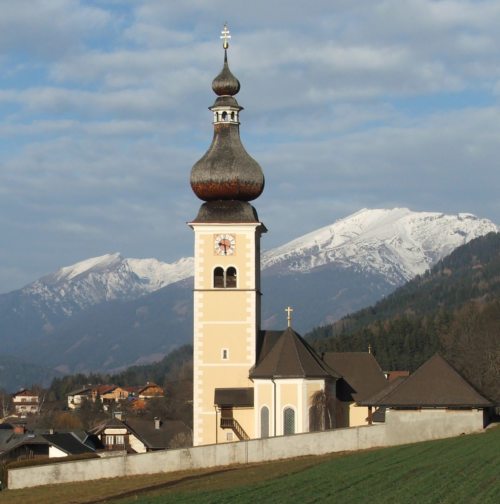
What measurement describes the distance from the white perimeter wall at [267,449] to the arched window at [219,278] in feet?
41.5

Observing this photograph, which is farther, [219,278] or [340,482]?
[219,278]

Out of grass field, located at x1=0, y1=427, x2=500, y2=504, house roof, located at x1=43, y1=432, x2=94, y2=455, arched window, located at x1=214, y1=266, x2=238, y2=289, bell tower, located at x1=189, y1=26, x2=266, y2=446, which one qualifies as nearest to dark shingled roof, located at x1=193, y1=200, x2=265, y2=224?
bell tower, located at x1=189, y1=26, x2=266, y2=446

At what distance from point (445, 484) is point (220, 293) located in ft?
98.9

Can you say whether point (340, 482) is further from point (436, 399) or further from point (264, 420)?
point (264, 420)

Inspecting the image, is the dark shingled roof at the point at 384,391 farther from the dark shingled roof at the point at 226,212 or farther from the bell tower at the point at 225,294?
the dark shingled roof at the point at 226,212

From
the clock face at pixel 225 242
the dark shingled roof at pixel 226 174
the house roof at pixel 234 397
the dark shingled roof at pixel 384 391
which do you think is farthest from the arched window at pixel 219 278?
the dark shingled roof at pixel 384 391

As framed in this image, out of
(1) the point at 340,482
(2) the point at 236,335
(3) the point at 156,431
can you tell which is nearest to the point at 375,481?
(1) the point at 340,482

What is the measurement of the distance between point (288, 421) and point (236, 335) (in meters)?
4.96

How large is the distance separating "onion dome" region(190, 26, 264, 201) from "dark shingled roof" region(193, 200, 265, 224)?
0.39 meters

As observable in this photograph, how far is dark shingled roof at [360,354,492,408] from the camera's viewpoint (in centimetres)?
5978

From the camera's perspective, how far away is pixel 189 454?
5450cm

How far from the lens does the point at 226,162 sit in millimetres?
67938

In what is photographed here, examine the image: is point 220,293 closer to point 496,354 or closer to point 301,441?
point 301,441

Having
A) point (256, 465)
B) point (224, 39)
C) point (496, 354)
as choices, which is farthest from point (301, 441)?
point (496, 354)
